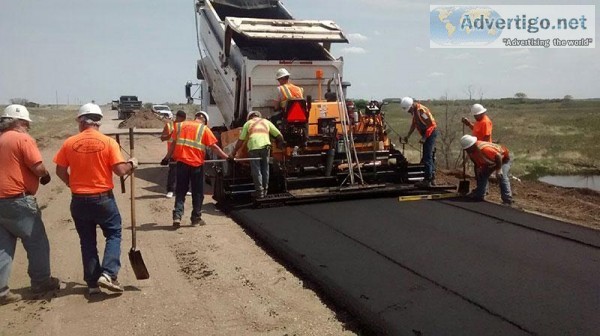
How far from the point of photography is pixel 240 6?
10.2 metres

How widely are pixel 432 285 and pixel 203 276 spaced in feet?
6.60

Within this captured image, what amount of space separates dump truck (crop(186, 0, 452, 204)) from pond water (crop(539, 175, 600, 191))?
7.21 metres

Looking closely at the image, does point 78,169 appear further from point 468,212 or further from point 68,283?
point 468,212

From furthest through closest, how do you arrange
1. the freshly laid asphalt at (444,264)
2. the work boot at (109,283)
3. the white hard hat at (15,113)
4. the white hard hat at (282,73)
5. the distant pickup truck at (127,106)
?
1. the distant pickup truck at (127,106)
2. the white hard hat at (282,73)
3. the white hard hat at (15,113)
4. the work boot at (109,283)
5. the freshly laid asphalt at (444,264)

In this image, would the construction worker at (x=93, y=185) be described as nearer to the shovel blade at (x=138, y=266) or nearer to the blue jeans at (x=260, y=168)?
the shovel blade at (x=138, y=266)

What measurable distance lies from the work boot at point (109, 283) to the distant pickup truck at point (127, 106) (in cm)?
3437

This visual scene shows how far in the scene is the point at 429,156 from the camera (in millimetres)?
8492

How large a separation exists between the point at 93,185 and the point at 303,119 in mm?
3978

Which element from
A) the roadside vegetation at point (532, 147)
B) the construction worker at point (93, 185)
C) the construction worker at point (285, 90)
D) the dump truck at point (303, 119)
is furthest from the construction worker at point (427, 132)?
the construction worker at point (93, 185)

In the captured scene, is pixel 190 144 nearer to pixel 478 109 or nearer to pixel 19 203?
pixel 19 203

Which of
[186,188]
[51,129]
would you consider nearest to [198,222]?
[186,188]

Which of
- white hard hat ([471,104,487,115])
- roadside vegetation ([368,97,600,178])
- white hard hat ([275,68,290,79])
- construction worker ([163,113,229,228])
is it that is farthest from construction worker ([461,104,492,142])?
construction worker ([163,113,229,228])

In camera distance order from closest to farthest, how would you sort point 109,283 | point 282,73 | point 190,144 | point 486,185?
point 109,283 < point 190,144 < point 486,185 < point 282,73

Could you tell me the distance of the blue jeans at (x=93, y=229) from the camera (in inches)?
170
